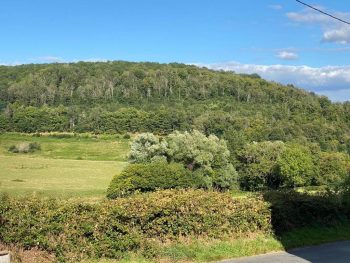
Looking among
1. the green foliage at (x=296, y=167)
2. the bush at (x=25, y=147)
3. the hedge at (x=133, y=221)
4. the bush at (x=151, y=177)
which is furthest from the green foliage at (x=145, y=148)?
the bush at (x=25, y=147)

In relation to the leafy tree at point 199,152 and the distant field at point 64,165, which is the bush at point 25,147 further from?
the leafy tree at point 199,152

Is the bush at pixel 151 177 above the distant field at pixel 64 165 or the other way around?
above

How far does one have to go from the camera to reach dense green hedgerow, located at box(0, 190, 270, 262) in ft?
36.2

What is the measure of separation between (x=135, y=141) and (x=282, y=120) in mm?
92903

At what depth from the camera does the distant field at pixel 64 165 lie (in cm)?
8456

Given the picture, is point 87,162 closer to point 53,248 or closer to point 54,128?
point 54,128

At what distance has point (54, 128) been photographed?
548 ft

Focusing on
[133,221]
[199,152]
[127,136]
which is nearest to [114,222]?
[133,221]

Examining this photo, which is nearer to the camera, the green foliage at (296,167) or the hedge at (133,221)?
the hedge at (133,221)

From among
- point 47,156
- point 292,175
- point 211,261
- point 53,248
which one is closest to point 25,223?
point 53,248

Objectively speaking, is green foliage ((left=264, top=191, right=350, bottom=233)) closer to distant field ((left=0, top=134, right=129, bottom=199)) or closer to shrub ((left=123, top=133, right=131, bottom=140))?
distant field ((left=0, top=134, right=129, bottom=199))

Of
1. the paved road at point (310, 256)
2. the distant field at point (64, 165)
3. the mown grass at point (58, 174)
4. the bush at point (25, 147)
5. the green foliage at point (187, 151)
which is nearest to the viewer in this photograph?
the paved road at point (310, 256)

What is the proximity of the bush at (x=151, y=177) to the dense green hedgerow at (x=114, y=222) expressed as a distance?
48201 millimetres

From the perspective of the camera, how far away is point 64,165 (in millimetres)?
117000
